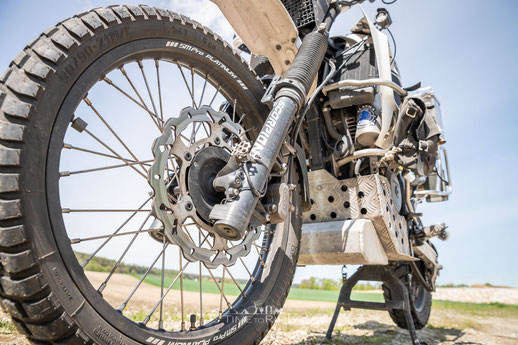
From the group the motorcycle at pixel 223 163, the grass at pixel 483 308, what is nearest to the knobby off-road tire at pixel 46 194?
the motorcycle at pixel 223 163

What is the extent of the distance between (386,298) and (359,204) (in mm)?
1560

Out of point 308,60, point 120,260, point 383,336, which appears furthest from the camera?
point 383,336

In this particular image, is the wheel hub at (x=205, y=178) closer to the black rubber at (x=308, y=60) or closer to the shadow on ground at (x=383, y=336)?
the black rubber at (x=308, y=60)

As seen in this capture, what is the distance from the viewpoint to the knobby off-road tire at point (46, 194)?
114 centimetres

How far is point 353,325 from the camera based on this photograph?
474 centimetres

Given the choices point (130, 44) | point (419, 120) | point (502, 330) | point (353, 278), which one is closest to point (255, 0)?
point (130, 44)

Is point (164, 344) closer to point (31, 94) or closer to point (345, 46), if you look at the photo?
point (31, 94)

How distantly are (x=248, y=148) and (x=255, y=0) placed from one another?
105cm

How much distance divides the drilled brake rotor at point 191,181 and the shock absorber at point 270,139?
0.16 meters

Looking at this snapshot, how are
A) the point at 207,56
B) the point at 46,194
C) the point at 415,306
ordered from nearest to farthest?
the point at 46,194 < the point at 207,56 < the point at 415,306

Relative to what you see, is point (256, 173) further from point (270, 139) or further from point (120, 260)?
point (120, 260)

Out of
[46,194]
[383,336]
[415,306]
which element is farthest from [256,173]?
[415,306]

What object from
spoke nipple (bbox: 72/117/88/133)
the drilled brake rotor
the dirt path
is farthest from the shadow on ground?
Result: spoke nipple (bbox: 72/117/88/133)

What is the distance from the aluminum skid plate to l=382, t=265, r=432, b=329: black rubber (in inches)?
36.1
